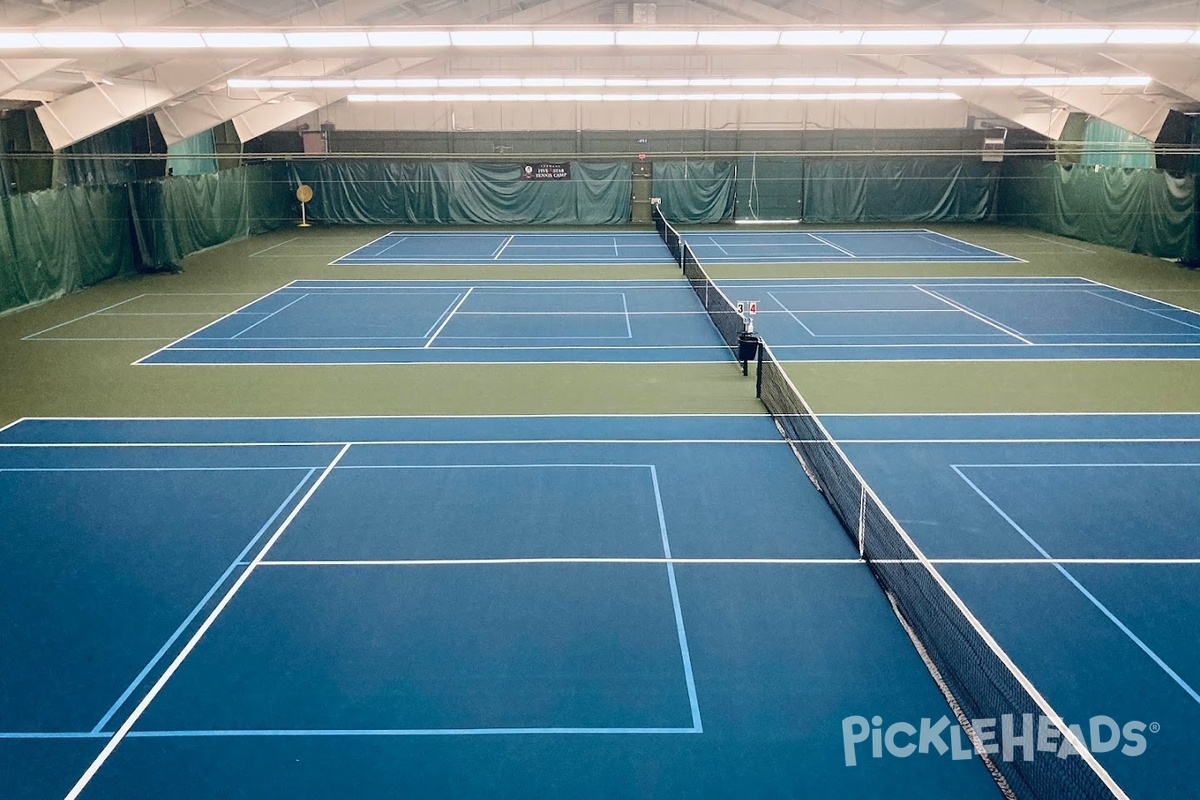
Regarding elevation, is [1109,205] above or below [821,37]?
below

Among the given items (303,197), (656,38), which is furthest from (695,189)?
(656,38)

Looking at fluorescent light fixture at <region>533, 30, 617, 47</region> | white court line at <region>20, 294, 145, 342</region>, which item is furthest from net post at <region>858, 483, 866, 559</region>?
white court line at <region>20, 294, 145, 342</region>

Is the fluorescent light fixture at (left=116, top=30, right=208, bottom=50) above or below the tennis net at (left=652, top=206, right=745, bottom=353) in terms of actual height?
above

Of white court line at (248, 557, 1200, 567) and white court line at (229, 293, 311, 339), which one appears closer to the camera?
white court line at (248, 557, 1200, 567)

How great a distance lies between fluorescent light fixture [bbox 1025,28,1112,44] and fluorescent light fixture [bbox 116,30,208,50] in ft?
43.2

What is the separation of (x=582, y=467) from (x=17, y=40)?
425 inches

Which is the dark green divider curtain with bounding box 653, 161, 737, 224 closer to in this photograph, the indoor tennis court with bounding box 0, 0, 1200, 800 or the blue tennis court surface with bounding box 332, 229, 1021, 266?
the blue tennis court surface with bounding box 332, 229, 1021, 266

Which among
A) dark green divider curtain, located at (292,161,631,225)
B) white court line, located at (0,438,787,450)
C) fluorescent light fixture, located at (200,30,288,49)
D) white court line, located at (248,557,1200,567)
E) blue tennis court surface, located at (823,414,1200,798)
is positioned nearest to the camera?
blue tennis court surface, located at (823,414,1200,798)

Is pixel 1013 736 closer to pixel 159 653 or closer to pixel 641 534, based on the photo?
pixel 641 534

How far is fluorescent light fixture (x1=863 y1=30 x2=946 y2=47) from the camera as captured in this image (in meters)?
15.5

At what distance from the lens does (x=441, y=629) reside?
884 centimetres

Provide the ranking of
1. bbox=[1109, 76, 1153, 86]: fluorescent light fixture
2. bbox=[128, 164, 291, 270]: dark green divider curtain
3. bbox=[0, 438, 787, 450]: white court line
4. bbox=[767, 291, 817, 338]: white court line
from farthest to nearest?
bbox=[128, 164, 291, 270]: dark green divider curtain, bbox=[1109, 76, 1153, 86]: fluorescent light fixture, bbox=[767, 291, 817, 338]: white court line, bbox=[0, 438, 787, 450]: white court line

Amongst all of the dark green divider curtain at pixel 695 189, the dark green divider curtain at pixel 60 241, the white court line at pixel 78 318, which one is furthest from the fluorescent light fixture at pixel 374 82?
the dark green divider curtain at pixel 695 189

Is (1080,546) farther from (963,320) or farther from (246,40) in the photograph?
(246,40)
